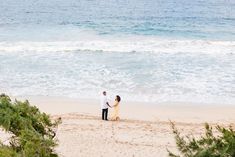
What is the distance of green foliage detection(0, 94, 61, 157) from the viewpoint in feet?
30.9

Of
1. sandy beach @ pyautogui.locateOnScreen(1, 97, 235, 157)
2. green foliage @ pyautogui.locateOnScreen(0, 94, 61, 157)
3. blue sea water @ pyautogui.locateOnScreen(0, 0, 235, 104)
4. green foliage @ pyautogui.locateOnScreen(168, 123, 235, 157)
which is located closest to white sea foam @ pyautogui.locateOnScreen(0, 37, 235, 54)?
blue sea water @ pyautogui.locateOnScreen(0, 0, 235, 104)

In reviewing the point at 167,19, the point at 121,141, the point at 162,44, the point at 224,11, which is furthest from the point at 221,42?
the point at 121,141

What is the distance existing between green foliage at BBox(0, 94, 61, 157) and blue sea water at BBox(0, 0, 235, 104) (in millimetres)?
12540

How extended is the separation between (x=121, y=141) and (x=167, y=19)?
1414 inches

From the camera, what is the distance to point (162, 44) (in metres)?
38.9

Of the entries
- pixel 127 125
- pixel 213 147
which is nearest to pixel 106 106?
pixel 127 125

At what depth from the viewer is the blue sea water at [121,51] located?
25.3 meters

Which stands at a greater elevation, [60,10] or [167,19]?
[60,10]

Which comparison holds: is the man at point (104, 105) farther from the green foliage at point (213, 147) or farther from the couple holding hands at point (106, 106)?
the green foliage at point (213, 147)

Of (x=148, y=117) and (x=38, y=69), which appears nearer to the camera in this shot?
(x=148, y=117)

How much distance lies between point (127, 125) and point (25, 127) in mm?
9523

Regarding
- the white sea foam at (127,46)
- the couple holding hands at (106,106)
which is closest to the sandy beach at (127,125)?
the couple holding hands at (106,106)

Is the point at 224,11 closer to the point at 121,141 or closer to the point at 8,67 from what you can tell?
the point at 8,67

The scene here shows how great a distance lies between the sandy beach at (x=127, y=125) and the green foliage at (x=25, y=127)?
18.0ft
